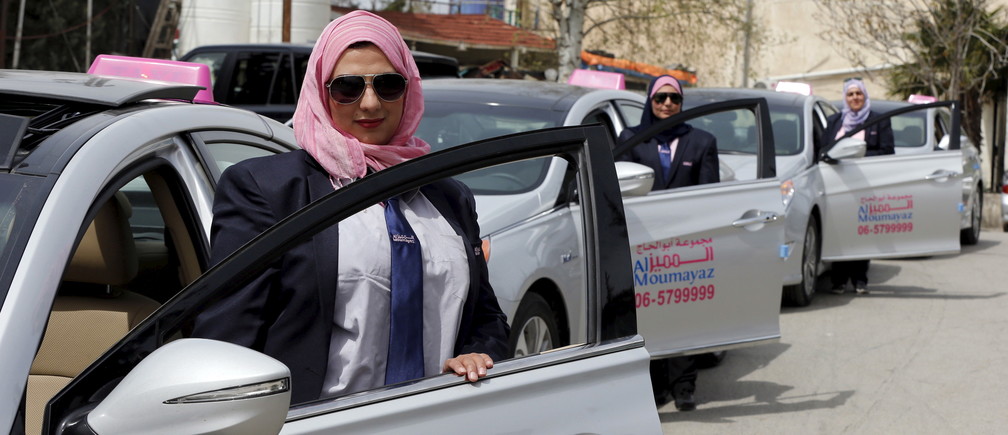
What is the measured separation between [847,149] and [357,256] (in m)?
8.26

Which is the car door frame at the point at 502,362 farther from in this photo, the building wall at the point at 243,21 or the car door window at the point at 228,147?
the building wall at the point at 243,21

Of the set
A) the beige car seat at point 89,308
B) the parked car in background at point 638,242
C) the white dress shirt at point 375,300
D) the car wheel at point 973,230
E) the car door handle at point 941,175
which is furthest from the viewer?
the car wheel at point 973,230

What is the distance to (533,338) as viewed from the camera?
562cm

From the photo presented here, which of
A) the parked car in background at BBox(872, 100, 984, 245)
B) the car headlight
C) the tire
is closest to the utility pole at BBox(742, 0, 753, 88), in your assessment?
the parked car in background at BBox(872, 100, 984, 245)

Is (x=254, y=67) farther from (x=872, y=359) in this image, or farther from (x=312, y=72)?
(x=312, y=72)

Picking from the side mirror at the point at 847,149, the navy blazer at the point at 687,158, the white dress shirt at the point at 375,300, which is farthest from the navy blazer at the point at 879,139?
the white dress shirt at the point at 375,300

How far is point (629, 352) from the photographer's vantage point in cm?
273

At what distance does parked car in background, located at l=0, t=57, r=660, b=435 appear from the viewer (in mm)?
1974

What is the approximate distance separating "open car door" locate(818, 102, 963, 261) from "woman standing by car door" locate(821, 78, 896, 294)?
1.10ft

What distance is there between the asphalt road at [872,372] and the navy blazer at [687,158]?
1210mm

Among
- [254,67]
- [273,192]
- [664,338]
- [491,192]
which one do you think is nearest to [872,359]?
[664,338]

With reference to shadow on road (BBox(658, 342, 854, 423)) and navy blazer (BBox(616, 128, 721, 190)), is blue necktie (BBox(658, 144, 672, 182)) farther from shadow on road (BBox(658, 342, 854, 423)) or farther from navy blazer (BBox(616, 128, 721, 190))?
shadow on road (BBox(658, 342, 854, 423))

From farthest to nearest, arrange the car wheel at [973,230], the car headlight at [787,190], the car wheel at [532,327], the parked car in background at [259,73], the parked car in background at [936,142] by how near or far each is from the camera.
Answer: the car wheel at [973,230] < the parked car in background at [259,73] < the parked car in background at [936,142] < the car headlight at [787,190] < the car wheel at [532,327]

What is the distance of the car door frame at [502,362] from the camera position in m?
2.10
